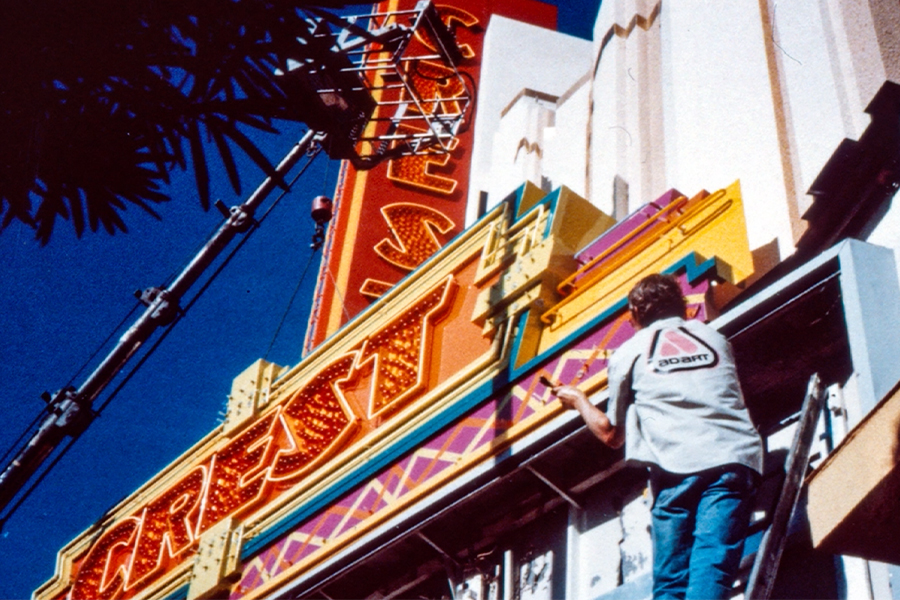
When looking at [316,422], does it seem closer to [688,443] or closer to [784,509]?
[688,443]

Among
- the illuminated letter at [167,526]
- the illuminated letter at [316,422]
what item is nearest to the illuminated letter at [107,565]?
the illuminated letter at [167,526]

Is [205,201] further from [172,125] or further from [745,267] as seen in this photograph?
[745,267]

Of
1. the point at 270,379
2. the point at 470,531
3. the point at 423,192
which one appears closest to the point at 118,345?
the point at 270,379

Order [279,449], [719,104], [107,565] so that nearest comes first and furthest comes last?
[719,104] → [279,449] → [107,565]

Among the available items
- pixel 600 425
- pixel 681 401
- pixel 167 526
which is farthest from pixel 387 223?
pixel 681 401

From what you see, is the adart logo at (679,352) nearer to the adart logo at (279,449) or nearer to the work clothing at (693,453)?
the work clothing at (693,453)

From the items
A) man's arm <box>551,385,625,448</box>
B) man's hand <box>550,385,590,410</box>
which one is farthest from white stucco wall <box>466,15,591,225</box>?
man's arm <box>551,385,625,448</box>

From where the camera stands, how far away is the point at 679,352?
16.8 ft

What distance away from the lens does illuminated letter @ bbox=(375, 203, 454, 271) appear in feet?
47.8

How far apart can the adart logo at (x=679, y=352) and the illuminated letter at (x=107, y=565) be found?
9.12 meters

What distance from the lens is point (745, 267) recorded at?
6.96m

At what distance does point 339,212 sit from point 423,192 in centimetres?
141

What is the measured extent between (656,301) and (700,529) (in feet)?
4.20

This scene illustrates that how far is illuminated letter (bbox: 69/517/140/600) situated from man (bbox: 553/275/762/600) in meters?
8.91
